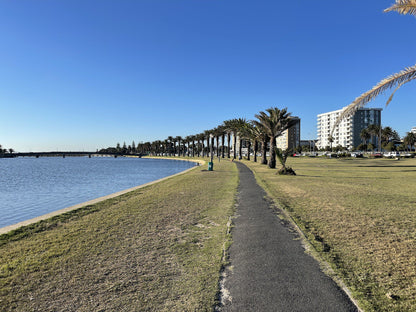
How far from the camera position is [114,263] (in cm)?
525

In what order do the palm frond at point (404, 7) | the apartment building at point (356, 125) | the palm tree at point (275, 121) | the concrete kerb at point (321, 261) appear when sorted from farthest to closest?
the apartment building at point (356, 125) < the palm tree at point (275, 121) < the palm frond at point (404, 7) < the concrete kerb at point (321, 261)

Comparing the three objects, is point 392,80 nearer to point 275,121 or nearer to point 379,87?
point 379,87

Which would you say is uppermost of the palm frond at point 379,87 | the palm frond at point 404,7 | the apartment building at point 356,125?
the apartment building at point 356,125

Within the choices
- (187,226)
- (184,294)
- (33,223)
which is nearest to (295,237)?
(187,226)

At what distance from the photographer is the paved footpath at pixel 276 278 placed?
3.81 metres

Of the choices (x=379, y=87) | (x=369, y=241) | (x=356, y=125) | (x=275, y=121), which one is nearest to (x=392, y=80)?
(x=379, y=87)

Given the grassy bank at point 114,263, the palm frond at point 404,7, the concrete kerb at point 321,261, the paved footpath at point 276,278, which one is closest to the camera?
the paved footpath at point 276,278

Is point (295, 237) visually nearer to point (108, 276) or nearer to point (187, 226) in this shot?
point (187, 226)

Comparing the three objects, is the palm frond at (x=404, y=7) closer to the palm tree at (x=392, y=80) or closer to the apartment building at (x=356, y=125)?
the palm tree at (x=392, y=80)

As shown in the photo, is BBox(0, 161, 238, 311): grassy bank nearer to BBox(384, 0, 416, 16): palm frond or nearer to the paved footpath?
the paved footpath

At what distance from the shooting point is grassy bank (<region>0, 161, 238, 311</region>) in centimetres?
393

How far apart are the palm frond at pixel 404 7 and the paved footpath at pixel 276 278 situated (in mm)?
7266

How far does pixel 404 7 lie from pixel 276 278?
867 cm

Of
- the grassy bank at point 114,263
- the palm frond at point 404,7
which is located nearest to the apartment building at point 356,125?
the palm frond at point 404,7
